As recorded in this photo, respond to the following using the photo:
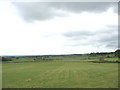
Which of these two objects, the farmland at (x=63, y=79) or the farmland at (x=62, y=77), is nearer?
the farmland at (x=63, y=79)

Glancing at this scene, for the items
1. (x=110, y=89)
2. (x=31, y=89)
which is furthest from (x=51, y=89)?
(x=110, y=89)

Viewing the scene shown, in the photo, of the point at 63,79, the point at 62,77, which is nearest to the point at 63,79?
the point at 63,79

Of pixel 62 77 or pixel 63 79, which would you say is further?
pixel 62 77

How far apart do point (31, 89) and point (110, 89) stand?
10689 millimetres

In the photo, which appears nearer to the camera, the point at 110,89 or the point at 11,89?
the point at 110,89

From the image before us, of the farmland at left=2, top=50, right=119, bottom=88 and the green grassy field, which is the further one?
the farmland at left=2, top=50, right=119, bottom=88

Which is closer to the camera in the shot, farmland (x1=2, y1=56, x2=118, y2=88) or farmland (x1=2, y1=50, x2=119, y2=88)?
farmland (x1=2, y1=56, x2=118, y2=88)

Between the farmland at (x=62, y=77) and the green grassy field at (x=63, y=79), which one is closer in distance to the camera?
the green grassy field at (x=63, y=79)

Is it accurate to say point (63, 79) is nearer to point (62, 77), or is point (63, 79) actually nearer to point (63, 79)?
point (63, 79)

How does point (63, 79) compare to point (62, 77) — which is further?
point (62, 77)

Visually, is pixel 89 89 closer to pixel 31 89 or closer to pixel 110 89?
pixel 110 89


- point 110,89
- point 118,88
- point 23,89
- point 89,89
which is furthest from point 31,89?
point 118,88

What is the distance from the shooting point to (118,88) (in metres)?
15.2

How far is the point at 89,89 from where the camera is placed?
15219mm
